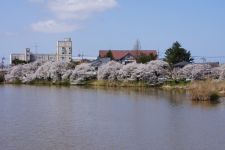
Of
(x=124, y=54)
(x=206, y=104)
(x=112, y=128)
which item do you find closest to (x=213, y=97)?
(x=206, y=104)

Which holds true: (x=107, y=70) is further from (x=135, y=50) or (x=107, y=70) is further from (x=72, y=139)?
(x=72, y=139)

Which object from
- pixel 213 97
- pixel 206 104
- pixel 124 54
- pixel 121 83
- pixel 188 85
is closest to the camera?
pixel 206 104

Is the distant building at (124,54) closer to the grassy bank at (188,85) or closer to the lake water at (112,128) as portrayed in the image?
the grassy bank at (188,85)

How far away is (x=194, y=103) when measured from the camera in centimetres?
3072

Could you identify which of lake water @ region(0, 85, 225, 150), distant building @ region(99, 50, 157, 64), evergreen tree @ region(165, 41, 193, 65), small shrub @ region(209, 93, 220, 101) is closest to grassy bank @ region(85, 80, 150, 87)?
evergreen tree @ region(165, 41, 193, 65)

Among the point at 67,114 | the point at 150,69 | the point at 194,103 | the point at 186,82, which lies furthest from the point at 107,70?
the point at 67,114

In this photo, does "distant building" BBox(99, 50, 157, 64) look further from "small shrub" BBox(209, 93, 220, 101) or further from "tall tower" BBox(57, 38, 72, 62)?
"small shrub" BBox(209, 93, 220, 101)

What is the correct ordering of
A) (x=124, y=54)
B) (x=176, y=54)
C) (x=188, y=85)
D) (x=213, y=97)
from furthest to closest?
(x=124, y=54), (x=176, y=54), (x=188, y=85), (x=213, y=97)

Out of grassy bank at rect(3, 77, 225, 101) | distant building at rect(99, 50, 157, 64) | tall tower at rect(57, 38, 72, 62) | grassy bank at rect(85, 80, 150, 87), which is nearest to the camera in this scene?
grassy bank at rect(3, 77, 225, 101)

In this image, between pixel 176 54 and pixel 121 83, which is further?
pixel 176 54

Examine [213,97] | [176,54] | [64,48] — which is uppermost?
[64,48]

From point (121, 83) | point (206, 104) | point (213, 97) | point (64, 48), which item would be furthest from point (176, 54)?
point (64, 48)

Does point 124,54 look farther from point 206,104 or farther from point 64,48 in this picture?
point 206,104

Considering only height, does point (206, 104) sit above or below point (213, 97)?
below
